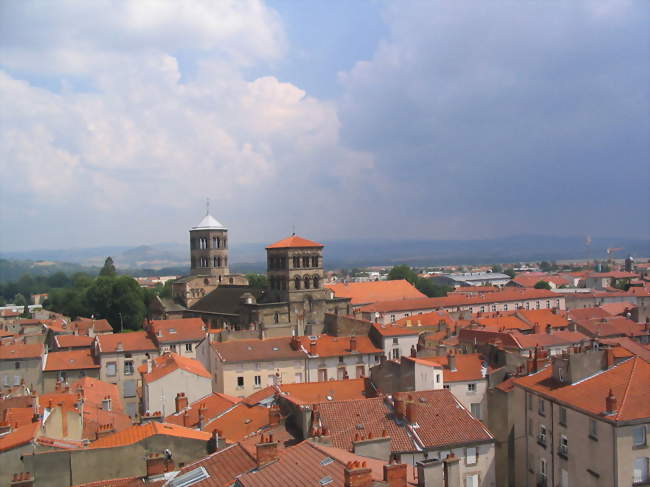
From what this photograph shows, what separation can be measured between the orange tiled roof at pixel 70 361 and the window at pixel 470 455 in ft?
115

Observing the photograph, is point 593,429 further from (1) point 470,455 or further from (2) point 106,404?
(2) point 106,404

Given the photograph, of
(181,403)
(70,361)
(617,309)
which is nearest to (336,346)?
(181,403)

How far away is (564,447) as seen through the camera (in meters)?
31.1

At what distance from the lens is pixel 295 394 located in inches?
1581

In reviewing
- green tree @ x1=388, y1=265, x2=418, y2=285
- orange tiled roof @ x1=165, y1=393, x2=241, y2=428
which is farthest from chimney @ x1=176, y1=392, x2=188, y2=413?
green tree @ x1=388, y1=265, x2=418, y2=285

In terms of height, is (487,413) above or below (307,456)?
below

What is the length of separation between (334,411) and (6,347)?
37.0 metres

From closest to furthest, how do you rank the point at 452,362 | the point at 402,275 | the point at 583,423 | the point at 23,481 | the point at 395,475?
the point at 395,475
the point at 23,481
the point at 583,423
the point at 452,362
the point at 402,275

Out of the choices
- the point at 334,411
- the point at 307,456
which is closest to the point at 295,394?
the point at 334,411

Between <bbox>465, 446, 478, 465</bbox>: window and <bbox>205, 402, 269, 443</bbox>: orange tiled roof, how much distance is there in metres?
8.96

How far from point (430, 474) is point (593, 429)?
435 inches

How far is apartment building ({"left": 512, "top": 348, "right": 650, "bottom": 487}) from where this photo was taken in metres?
27.9

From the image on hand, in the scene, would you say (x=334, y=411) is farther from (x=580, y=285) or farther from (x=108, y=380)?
(x=580, y=285)

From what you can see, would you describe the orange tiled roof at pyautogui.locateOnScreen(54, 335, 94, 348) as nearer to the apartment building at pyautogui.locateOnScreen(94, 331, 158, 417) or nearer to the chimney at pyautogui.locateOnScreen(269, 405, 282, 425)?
the apartment building at pyautogui.locateOnScreen(94, 331, 158, 417)
